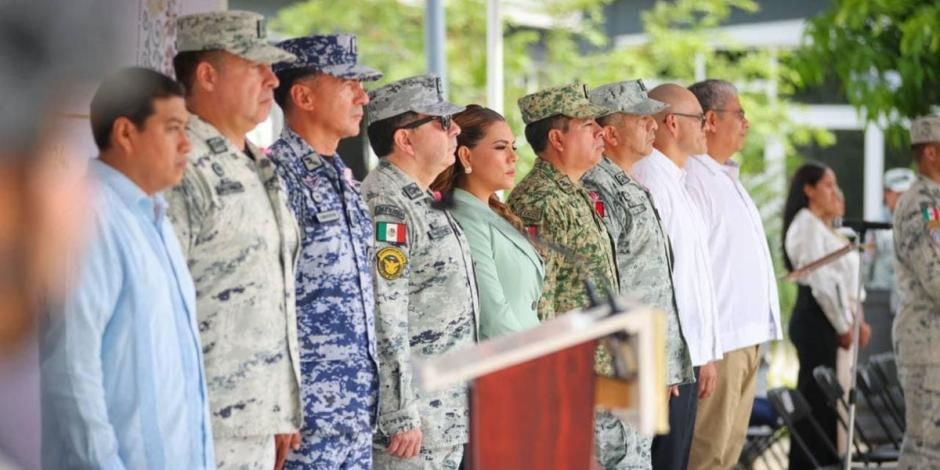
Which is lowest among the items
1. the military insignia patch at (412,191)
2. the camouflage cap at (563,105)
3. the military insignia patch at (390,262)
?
the military insignia patch at (390,262)

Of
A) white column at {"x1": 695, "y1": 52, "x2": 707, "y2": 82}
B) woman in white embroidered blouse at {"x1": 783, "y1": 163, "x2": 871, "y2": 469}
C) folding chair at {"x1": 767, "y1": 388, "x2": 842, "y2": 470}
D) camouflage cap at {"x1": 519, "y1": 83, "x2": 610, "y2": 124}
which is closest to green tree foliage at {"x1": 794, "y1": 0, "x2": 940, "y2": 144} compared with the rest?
woman in white embroidered blouse at {"x1": 783, "y1": 163, "x2": 871, "y2": 469}

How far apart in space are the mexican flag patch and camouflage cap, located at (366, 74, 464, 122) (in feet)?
1.21

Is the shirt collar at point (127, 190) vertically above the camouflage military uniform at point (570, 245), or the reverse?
the shirt collar at point (127, 190)

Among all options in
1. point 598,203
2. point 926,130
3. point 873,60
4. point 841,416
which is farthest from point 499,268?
point 873,60

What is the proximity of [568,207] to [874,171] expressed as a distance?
12.0m

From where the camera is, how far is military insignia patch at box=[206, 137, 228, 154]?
361 centimetres

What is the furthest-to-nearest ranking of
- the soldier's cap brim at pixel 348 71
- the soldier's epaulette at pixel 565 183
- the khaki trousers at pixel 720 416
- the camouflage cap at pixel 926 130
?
the camouflage cap at pixel 926 130 < the khaki trousers at pixel 720 416 < the soldier's epaulette at pixel 565 183 < the soldier's cap brim at pixel 348 71

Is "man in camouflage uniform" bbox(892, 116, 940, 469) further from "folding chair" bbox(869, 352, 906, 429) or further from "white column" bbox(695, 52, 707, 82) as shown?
"white column" bbox(695, 52, 707, 82)

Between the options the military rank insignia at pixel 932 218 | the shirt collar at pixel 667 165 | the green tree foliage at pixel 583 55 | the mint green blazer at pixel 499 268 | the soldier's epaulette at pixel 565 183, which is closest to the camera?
the mint green blazer at pixel 499 268

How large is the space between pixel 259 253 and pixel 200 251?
0.13 meters

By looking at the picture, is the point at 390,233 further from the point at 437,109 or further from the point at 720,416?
the point at 720,416

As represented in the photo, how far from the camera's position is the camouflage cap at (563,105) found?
5.34m

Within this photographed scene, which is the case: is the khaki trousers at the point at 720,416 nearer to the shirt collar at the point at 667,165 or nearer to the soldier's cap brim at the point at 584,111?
the shirt collar at the point at 667,165

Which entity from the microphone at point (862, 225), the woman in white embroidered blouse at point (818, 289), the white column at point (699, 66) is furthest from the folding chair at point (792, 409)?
the white column at point (699, 66)
